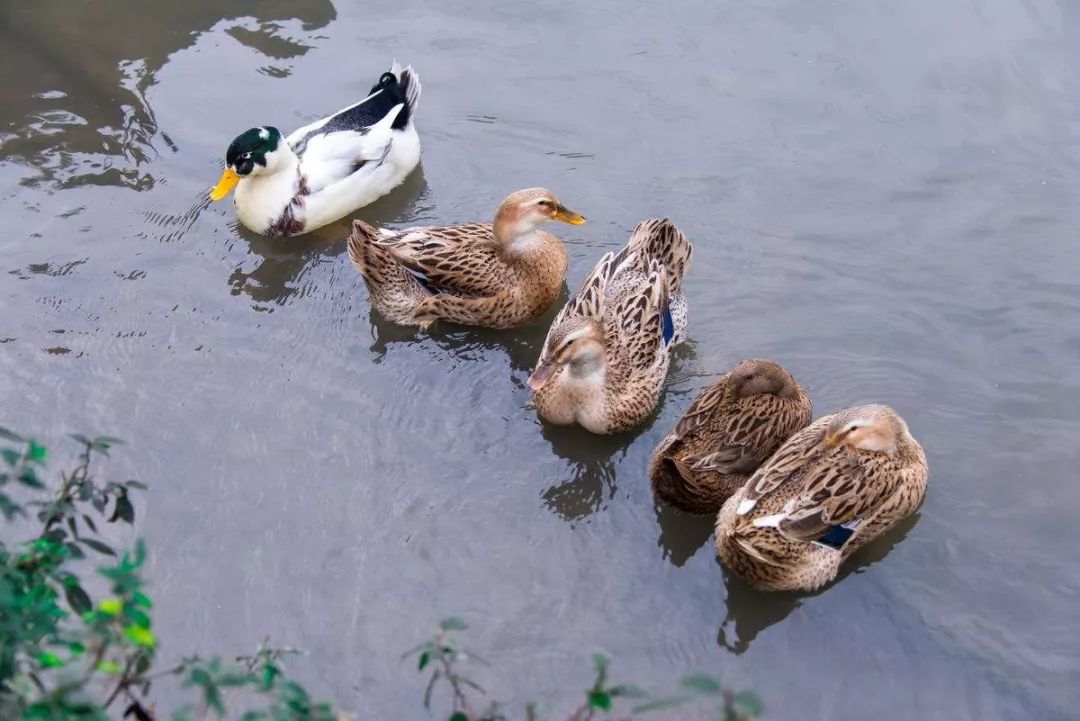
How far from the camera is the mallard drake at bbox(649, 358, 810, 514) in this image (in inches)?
202

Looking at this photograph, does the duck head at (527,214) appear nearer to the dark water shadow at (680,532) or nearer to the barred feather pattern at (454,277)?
the barred feather pattern at (454,277)

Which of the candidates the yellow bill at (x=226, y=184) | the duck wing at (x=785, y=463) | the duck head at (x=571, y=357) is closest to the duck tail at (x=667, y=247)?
the duck head at (x=571, y=357)

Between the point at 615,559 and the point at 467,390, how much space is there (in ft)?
4.48

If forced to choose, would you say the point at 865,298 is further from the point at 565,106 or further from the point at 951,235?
the point at 565,106

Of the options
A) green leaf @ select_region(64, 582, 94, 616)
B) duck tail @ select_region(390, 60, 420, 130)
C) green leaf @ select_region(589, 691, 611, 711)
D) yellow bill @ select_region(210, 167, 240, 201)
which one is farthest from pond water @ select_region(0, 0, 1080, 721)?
green leaf @ select_region(589, 691, 611, 711)

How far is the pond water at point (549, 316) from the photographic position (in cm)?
473

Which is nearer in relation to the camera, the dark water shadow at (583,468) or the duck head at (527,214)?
the dark water shadow at (583,468)

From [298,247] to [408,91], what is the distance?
1.27 metres

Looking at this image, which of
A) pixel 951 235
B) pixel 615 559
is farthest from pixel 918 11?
pixel 615 559

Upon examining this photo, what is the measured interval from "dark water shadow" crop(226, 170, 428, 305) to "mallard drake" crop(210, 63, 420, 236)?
7cm

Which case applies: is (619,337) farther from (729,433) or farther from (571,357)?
(729,433)

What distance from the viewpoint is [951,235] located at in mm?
6691

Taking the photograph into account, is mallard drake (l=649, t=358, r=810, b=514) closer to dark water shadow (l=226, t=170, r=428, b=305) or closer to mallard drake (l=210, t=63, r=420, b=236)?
dark water shadow (l=226, t=170, r=428, b=305)

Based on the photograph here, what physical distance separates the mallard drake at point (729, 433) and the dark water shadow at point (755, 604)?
0.37 meters
